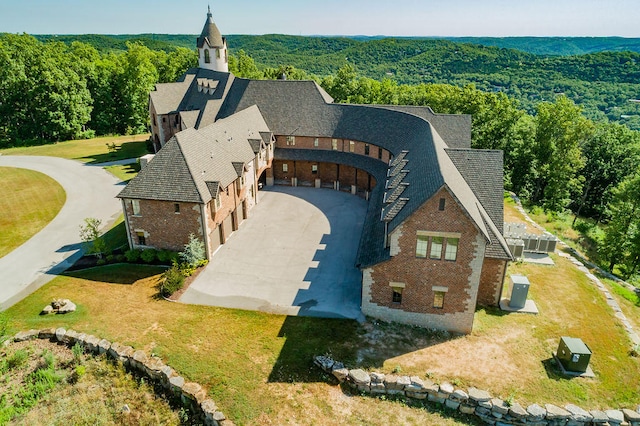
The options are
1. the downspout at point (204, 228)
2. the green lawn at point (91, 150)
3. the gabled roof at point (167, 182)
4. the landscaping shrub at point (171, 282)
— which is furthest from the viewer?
the green lawn at point (91, 150)

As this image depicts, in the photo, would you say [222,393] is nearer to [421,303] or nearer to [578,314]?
[421,303]

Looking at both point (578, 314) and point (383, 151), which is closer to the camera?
point (578, 314)

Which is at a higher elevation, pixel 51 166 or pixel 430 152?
pixel 430 152

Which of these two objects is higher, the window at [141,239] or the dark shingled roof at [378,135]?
the dark shingled roof at [378,135]

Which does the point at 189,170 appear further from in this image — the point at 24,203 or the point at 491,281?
the point at 24,203

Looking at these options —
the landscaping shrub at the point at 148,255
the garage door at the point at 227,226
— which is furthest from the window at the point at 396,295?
the landscaping shrub at the point at 148,255

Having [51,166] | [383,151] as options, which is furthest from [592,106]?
[51,166]

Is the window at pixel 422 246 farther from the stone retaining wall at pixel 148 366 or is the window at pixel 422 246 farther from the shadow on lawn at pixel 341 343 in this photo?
the stone retaining wall at pixel 148 366
